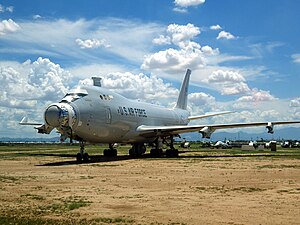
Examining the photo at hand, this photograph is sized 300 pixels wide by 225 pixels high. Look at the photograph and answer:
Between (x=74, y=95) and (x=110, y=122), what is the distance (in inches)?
210

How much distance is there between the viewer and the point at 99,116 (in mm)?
33906

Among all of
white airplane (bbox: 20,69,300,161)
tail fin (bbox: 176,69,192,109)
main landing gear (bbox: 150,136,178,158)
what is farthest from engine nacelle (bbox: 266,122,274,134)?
tail fin (bbox: 176,69,192,109)

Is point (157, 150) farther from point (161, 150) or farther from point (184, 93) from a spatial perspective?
point (184, 93)

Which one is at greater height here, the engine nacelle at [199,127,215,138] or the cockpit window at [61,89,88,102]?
the cockpit window at [61,89,88,102]

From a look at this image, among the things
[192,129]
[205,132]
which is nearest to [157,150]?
[192,129]

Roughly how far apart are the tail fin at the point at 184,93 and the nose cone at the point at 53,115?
3537 centimetres

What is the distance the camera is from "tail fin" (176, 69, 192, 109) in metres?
63.0

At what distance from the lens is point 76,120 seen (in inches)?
1195

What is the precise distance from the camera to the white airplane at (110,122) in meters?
29.8

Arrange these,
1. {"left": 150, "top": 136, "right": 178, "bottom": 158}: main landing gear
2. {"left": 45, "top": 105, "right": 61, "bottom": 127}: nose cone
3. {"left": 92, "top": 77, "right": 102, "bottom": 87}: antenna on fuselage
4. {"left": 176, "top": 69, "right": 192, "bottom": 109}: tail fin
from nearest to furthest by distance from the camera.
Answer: {"left": 45, "top": 105, "right": 61, "bottom": 127}: nose cone, {"left": 92, "top": 77, "right": 102, "bottom": 87}: antenna on fuselage, {"left": 150, "top": 136, "right": 178, "bottom": 158}: main landing gear, {"left": 176, "top": 69, "right": 192, "bottom": 109}: tail fin

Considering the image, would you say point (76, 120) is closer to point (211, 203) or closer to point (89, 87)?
point (89, 87)

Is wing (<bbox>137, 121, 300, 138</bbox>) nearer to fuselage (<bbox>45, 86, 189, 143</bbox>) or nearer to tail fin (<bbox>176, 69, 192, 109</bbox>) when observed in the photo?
fuselage (<bbox>45, 86, 189, 143</bbox>)

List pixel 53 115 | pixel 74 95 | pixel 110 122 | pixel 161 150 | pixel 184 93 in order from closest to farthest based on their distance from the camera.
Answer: pixel 53 115 < pixel 74 95 < pixel 110 122 < pixel 161 150 < pixel 184 93

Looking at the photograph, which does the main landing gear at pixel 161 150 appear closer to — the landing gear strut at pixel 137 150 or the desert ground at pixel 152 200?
the landing gear strut at pixel 137 150
